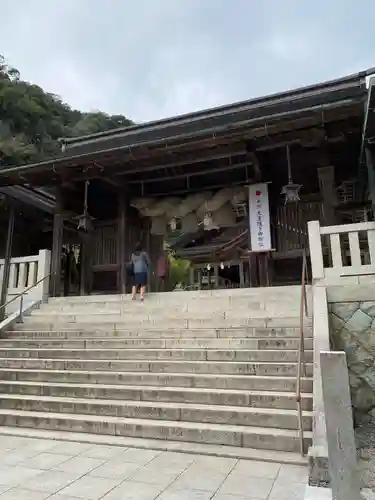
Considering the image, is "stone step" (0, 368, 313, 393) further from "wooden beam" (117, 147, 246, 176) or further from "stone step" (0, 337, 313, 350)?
"wooden beam" (117, 147, 246, 176)

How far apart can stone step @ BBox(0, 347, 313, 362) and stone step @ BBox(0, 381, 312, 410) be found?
2.34 feet

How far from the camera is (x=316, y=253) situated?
269 inches

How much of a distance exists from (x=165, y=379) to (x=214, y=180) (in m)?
6.72

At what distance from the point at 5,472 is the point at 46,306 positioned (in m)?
5.65

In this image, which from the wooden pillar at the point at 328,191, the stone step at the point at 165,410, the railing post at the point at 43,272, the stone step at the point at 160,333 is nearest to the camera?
the stone step at the point at 165,410

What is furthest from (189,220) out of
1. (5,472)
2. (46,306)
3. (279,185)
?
(5,472)

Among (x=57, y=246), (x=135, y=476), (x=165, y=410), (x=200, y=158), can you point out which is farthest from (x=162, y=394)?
(x=57, y=246)

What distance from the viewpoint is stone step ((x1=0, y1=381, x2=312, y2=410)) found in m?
4.65

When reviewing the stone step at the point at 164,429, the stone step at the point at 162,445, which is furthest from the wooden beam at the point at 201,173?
the stone step at the point at 162,445

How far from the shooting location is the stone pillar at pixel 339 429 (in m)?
2.49

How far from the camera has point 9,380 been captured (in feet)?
20.3

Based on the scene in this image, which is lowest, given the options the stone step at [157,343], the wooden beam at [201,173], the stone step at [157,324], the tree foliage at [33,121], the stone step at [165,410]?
the stone step at [165,410]

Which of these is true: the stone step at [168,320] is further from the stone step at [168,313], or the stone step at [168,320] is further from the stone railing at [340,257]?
the stone railing at [340,257]

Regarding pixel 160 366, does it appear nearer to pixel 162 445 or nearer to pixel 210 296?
pixel 162 445
